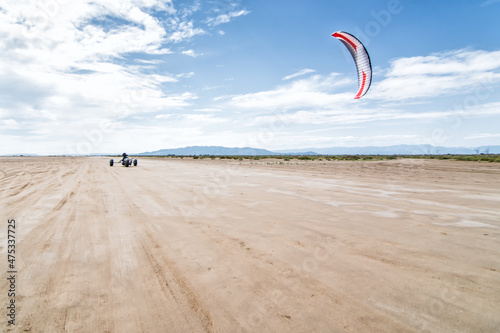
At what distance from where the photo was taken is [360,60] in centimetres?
1268

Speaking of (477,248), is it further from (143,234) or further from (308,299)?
(143,234)

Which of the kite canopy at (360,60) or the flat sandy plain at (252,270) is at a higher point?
the kite canopy at (360,60)

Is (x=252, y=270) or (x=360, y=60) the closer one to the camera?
(x=252, y=270)

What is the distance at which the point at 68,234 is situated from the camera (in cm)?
527

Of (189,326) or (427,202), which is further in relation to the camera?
(427,202)

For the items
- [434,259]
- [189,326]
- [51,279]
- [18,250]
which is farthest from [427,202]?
[18,250]

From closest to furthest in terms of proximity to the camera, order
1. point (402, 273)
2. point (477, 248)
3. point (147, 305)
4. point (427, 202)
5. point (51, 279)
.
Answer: point (147, 305)
point (51, 279)
point (402, 273)
point (477, 248)
point (427, 202)

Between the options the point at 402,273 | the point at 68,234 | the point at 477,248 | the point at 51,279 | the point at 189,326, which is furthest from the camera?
the point at 68,234

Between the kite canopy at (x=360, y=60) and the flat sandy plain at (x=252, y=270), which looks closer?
the flat sandy plain at (x=252, y=270)

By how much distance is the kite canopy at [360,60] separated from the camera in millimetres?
12320

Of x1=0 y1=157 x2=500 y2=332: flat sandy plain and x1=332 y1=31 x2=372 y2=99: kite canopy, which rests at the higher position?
x1=332 y1=31 x2=372 y2=99: kite canopy

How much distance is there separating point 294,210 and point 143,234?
4318mm

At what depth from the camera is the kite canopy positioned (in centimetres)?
1232

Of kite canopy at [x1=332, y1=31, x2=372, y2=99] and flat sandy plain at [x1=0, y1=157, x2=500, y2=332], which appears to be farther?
kite canopy at [x1=332, y1=31, x2=372, y2=99]
